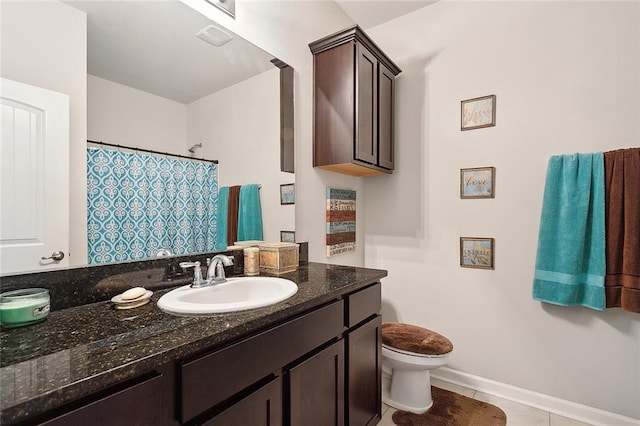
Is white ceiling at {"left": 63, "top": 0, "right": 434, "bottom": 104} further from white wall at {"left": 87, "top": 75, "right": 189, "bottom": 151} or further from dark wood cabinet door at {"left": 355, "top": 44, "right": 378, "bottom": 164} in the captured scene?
dark wood cabinet door at {"left": 355, "top": 44, "right": 378, "bottom": 164}

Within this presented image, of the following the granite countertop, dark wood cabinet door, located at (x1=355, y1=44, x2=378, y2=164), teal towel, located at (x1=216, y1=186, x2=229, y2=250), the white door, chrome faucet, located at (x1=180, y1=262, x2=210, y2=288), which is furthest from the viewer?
dark wood cabinet door, located at (x1=355, y1=44, x2=378, y2=164)

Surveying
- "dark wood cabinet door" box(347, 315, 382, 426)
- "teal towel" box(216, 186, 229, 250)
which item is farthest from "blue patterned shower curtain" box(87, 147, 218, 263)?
Answer: "dark wood cabinet door" box(347, 315, 382, 426)

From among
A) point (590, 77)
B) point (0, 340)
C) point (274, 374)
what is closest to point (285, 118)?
point (274, 374)

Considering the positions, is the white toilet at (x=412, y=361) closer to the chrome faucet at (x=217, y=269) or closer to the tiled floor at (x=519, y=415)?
the tiled floor at (x=519, y=415)

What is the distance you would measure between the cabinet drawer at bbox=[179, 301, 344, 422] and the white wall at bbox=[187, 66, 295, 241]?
0.75m

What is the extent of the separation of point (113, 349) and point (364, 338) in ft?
3.60

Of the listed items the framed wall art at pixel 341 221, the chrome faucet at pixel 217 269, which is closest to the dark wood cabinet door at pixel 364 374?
the chrome faucet at pixel 217 269

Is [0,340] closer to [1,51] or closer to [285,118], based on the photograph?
[1,51]

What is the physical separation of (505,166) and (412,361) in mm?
1389

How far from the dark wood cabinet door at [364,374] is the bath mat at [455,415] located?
30 cm

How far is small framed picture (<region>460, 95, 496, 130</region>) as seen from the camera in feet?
6.76

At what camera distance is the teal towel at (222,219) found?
150cm

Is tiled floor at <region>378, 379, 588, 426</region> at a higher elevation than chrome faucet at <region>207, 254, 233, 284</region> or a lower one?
lower

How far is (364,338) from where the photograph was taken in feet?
4.88
